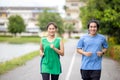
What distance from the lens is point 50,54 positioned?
902 centimetres

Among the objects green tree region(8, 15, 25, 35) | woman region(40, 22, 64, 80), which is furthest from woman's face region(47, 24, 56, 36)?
green tree region(8, 15, 25, 35)

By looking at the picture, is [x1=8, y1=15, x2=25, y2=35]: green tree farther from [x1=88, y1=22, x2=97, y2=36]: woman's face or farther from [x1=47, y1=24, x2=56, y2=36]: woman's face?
[x1=88, y1=22, x2=97, y2=36]: woman's face

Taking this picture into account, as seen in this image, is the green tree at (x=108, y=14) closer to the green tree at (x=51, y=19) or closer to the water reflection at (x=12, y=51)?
the water reflection at (x=12, y=51)

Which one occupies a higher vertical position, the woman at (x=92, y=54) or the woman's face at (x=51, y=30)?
the woman's face at (x=51, y=30)

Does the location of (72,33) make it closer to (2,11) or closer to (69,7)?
(69,7)

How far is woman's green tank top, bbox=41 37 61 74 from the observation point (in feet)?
29.5

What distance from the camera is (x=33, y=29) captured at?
13088 cm

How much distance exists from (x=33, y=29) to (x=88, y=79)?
122m

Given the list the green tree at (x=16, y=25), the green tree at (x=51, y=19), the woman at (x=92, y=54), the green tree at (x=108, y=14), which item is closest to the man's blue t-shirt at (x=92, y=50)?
the woman at (x=92, y=54)

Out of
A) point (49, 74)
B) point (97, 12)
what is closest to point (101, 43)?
point (49, 74)

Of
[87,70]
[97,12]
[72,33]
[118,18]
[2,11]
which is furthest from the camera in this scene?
[2,11]

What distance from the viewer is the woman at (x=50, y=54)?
354 inches

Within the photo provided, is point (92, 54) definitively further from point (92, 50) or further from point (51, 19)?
point (51, 19)

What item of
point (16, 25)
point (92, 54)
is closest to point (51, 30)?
point (92, 54)
